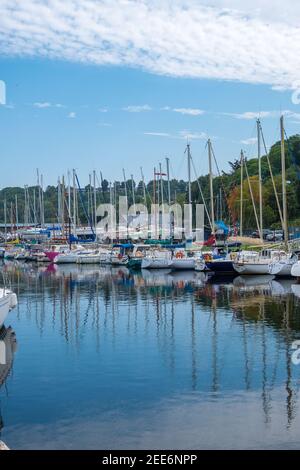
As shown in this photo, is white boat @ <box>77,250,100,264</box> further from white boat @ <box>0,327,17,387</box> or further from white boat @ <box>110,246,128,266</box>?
white boat @ <box>0,327,17,387</box>

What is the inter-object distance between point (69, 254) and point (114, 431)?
2717 inches

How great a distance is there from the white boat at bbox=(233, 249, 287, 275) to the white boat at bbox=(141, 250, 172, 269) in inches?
436

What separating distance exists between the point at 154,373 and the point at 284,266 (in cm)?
3369

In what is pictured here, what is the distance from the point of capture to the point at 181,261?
227 feet

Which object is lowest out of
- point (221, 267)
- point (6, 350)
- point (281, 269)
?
point (6, 350)

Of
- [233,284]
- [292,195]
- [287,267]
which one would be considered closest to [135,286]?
[233,284]

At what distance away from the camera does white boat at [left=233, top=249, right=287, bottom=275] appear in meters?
60.2

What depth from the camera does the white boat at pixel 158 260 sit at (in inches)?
2783

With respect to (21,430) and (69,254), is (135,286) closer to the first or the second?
(69,254)

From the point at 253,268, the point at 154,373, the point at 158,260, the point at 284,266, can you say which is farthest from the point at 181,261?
the point at 154,373

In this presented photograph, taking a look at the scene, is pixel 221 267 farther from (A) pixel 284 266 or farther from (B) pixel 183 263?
(A) pixel 284 266

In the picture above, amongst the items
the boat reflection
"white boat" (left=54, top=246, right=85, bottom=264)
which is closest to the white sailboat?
the boat reflection

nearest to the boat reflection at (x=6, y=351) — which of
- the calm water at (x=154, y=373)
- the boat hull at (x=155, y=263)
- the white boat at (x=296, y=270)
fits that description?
the calm water at (x=154, y=373)

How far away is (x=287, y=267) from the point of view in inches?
2213
